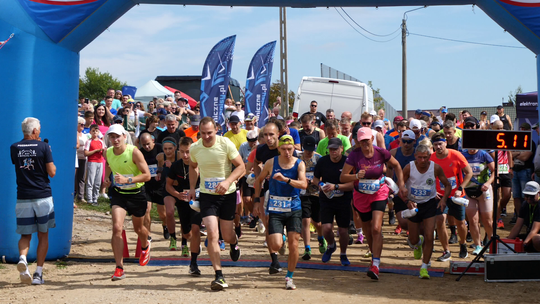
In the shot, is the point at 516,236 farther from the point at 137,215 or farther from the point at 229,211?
the point at 137,215

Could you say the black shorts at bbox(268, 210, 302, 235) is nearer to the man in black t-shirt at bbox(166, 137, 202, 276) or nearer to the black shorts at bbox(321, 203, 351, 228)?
the black shorts at bbox(321, 203, 351, 228)

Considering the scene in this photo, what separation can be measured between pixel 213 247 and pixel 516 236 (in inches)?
168

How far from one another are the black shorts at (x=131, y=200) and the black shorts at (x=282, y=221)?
1943mm

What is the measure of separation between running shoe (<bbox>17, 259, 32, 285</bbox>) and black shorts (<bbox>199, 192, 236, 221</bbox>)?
2.25m

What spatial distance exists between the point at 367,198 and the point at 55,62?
4830 mm

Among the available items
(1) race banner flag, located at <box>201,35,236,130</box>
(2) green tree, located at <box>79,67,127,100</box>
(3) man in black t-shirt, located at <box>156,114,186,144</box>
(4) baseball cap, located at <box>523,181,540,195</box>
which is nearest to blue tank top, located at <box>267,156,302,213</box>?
(4) baseball cap, located at <box>523,181,540,195</box>

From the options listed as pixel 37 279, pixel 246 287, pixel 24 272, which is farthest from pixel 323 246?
pixel 24 272

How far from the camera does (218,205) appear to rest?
7.74m

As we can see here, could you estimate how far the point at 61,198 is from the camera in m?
9.18

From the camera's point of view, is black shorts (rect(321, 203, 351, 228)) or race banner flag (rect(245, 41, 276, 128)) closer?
black shorts (rect(321, 203, 351, 228))

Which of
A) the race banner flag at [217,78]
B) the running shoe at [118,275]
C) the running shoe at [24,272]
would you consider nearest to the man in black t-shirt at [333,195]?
the running shoe at [118,275]

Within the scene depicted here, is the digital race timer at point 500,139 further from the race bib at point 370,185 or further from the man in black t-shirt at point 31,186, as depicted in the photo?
the man in black t-shirt at point 31,186

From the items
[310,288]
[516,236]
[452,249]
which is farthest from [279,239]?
[452,249]

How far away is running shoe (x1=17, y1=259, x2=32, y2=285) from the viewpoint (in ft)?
25.1
